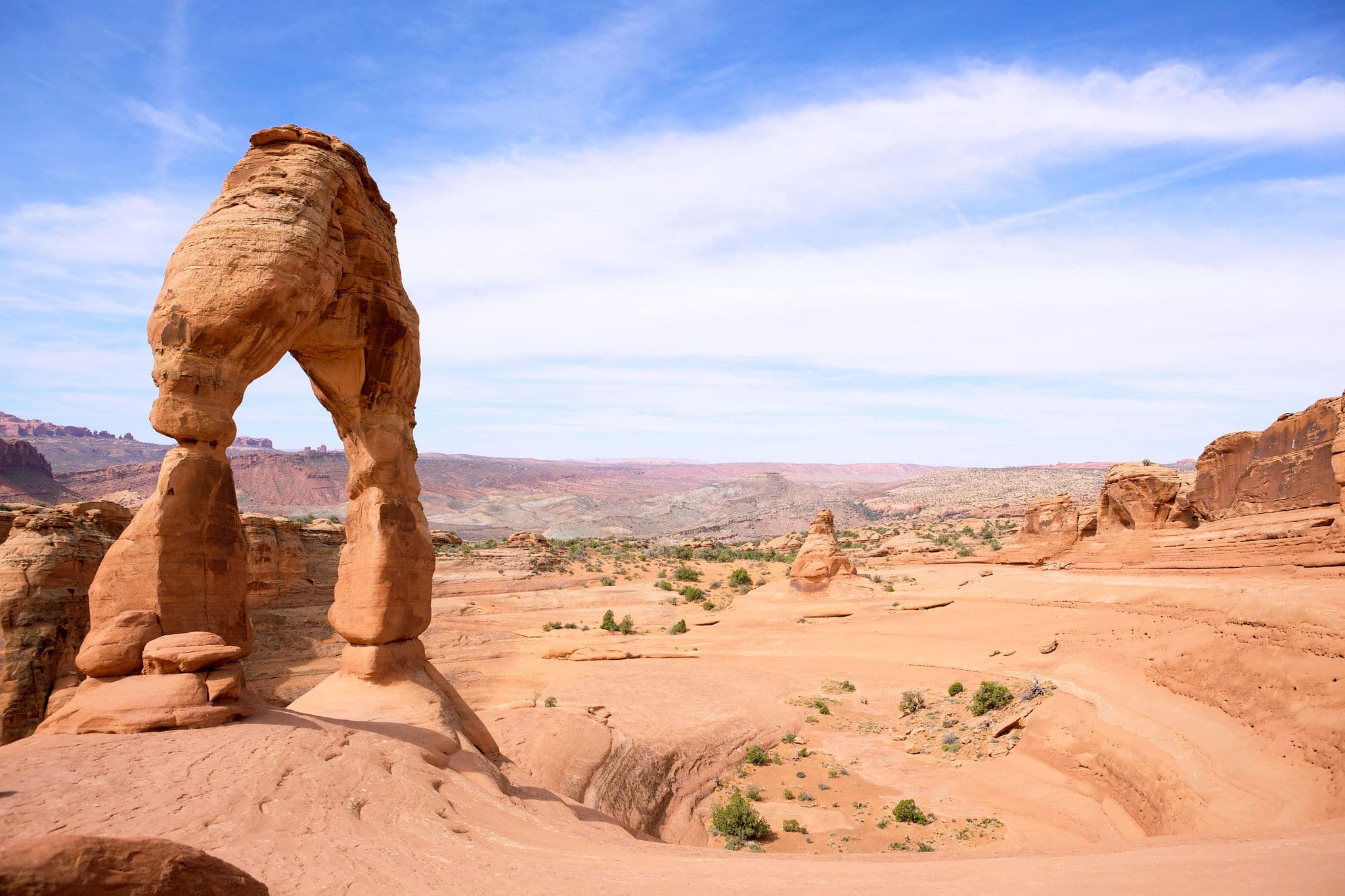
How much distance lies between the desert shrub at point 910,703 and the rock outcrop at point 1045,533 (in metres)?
15.8

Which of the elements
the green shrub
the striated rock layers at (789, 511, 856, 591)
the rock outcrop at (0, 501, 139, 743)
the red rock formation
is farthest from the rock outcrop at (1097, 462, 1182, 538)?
the rock outcrop at (0, 501, 139, 743)

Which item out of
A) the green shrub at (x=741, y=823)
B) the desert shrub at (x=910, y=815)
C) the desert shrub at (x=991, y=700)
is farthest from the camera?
the desert shrub at (x=991, y=700)

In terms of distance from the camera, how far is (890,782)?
1360cm

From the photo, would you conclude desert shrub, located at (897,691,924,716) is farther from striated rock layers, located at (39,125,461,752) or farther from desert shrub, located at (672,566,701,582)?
desert shrub, located at (672,566,701,582)

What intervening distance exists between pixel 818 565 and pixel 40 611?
81.0 ft

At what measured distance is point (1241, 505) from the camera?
20.5 metres

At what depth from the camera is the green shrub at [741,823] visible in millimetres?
11352

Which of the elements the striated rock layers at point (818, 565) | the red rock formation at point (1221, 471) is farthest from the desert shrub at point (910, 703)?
the striated rock layers at point (818, 565)

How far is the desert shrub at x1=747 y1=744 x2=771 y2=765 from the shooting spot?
48.2 ft

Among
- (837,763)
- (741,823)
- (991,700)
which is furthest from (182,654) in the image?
(991,700)

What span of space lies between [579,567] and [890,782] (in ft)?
99.1

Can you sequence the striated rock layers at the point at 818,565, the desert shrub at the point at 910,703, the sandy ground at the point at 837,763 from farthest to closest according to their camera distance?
the striated rock layers at the point at 818,565 < the desert shrub at the point at 910,703 < the sandy ground at the point at 837,763

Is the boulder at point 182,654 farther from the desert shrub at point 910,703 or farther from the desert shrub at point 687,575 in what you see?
the desert shrub at point 687,575

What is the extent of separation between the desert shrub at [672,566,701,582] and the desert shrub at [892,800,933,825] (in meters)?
26.0
